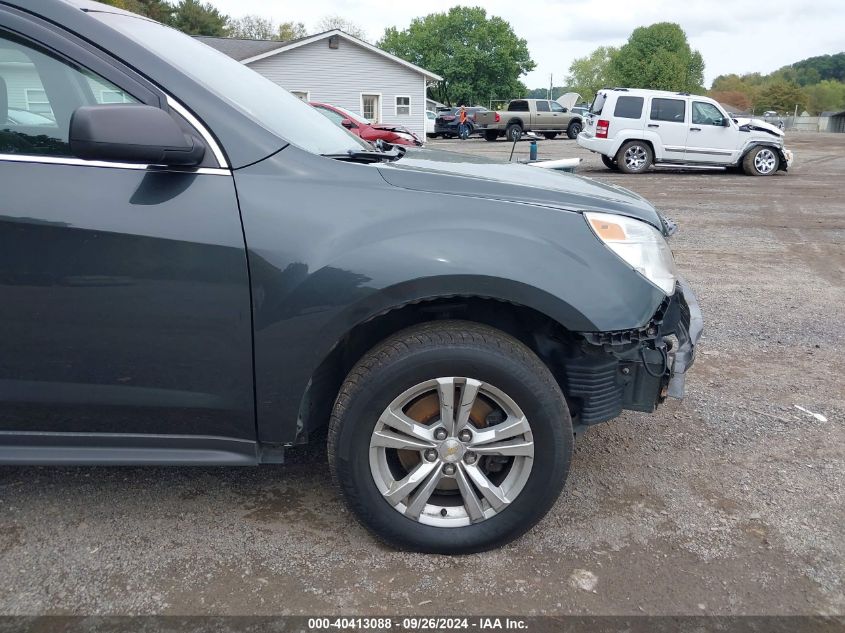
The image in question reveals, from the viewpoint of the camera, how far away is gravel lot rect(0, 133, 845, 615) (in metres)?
2.33

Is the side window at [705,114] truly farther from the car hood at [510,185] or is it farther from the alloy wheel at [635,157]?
the car hood at [510,185]

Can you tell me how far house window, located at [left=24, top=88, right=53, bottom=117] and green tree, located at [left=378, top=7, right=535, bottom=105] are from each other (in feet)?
211

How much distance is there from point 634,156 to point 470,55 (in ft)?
168

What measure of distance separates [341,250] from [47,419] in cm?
118

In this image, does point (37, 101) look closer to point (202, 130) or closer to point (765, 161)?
point (202, 130)

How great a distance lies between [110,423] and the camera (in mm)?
2422

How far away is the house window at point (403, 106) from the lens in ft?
109

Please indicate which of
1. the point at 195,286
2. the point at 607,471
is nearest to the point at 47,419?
the point at 195,286

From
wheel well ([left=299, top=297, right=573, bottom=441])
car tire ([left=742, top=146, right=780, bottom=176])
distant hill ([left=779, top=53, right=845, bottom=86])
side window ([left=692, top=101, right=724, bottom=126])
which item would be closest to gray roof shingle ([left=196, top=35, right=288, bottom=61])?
side window ([left=692, top=101, right=724, bottom=126])

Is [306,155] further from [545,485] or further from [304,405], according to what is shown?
[545,485]

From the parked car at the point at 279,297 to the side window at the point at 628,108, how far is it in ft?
48.7

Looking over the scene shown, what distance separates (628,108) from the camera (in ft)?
53.3

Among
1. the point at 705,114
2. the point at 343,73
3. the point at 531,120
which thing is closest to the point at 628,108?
the point at 705,114

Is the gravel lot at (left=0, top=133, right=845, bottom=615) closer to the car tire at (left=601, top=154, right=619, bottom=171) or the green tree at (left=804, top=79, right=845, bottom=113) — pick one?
the car tire at (left=601, top=154, right=619, bottom=171)
